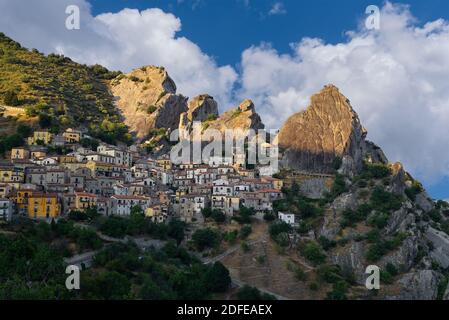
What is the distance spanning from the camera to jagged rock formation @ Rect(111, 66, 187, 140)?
109188 millimetres

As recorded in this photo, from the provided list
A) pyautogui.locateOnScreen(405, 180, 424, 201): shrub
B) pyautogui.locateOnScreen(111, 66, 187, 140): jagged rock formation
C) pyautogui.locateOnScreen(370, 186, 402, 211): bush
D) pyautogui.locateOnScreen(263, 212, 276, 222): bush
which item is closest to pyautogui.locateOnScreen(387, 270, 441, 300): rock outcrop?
pyautogui.locateOnScreen(370, 186, 402, 211): bush

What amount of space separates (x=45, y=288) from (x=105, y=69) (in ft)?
328

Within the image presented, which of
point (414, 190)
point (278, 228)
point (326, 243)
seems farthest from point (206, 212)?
point (414, 190)

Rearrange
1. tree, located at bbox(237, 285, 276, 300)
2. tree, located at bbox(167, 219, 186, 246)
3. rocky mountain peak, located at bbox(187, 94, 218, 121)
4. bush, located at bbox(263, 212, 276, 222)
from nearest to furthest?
tree, located at bbox(237, 285, 276, 300)
tree, located at bbox(167, 219, 186, 246)
bush, located at bbox(263, 212, 276, 222)
rocky mountain peak, located at bbox(187, 94, 218, 121)

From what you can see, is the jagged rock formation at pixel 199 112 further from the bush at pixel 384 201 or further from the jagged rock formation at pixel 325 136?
the bush at pixel 384 201

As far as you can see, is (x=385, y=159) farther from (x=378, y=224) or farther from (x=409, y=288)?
(x=409, y=288)

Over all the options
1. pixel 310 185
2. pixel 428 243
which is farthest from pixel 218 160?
pixel 428 243

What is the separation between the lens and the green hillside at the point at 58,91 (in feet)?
320

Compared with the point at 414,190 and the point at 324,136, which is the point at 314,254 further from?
the point at 414,190

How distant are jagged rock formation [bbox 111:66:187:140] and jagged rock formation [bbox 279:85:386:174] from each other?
25470 mm

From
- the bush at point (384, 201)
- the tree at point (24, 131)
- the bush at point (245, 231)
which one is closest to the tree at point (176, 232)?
the bush at point (245, 231)

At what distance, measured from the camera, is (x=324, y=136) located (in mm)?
91188

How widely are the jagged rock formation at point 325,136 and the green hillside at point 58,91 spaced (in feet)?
86.2

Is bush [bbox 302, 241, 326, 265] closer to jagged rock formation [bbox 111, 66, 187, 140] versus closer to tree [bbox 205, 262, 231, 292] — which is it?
tree [bbox 205, 262, 231, 292]
